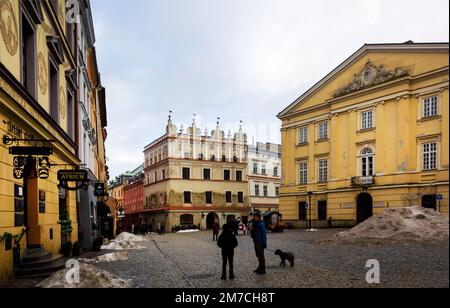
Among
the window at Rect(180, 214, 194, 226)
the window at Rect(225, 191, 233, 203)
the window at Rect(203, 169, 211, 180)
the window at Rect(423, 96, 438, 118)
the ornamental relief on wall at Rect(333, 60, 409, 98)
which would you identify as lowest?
the window at Rect(180, 214, 194, 226)

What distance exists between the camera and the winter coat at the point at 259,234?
10000 mm

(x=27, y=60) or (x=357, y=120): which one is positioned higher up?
(x=27, y=60)

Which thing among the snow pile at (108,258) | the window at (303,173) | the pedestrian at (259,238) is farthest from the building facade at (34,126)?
the window at (303,173)

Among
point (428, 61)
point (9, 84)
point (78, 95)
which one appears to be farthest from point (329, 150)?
point (78, 95)

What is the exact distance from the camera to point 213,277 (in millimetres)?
8664

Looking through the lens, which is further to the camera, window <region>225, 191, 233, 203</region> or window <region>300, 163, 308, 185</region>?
window <region>225, 191, 233, 203</region>

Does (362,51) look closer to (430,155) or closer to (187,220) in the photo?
(430,155)

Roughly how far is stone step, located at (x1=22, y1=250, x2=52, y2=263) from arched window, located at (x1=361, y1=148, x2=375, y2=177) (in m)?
10.6

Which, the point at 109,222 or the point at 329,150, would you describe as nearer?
the point at 329,150

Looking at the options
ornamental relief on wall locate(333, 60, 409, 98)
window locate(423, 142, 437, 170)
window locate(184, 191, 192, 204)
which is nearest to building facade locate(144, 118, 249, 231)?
window locate(184, 191, 192, 204)

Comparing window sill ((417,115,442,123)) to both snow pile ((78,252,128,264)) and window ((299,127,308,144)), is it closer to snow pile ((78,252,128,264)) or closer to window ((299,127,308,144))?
window ((299,127,308,144))

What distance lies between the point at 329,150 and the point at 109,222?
3695 centimetres

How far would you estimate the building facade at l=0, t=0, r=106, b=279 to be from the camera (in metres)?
9.63
